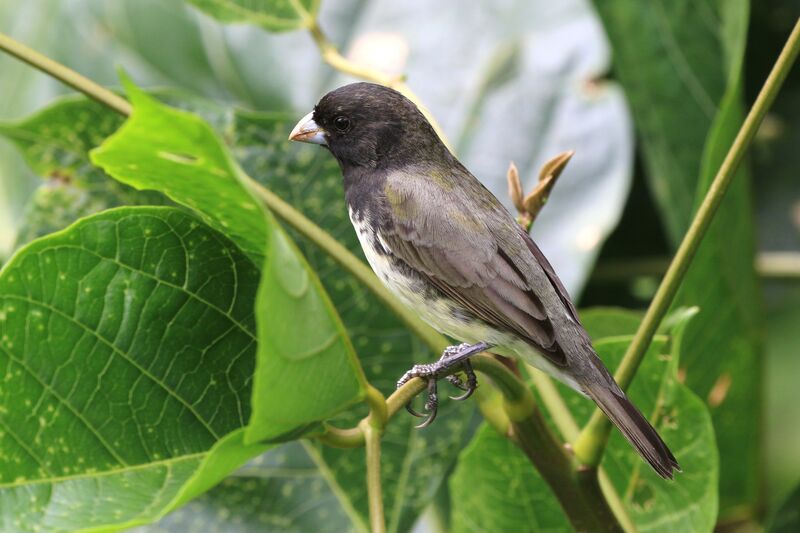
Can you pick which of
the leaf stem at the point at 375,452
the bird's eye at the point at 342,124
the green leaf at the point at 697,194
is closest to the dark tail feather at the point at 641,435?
the leaf stem at the point at 375,452

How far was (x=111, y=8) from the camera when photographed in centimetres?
340

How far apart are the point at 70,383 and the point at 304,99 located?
1.81 meters

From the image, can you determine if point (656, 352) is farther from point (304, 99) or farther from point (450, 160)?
point (304, 99)

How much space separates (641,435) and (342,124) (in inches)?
42.0

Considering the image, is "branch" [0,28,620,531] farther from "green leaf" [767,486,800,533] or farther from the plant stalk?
"green leaf" [767,486,800,533]

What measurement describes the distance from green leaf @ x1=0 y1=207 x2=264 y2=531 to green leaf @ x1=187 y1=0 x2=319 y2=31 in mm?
671

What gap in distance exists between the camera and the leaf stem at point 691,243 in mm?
1400

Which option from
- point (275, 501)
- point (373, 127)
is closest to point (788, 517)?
point (275, 501)

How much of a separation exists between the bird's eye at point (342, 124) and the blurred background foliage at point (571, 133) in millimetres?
180

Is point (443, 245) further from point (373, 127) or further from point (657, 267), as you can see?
point (657, 267)

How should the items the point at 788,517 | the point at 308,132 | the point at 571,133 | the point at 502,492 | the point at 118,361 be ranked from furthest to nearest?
the point at 571,133 < the point at 308,132 < the point at 788,517 < the point at 502,492 < the point at 118,361

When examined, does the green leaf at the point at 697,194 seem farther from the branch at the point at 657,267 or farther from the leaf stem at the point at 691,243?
the leaf stem at the point at 691,243

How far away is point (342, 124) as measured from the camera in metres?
2.38

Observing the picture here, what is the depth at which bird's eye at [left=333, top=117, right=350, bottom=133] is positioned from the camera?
2.37 m
